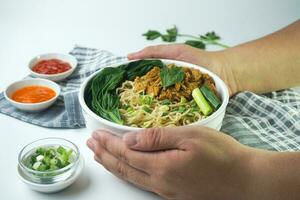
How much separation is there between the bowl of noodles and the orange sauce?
0.21m

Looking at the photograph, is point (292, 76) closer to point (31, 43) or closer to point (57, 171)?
point (57, 171)

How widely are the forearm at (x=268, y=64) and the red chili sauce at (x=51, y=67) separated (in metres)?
0.51

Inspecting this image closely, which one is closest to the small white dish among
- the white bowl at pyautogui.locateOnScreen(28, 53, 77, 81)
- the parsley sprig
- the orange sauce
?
the orange sauce

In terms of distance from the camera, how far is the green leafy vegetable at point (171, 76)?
4.32 ft

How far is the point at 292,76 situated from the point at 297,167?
0.54 m

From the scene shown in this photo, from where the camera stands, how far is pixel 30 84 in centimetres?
154

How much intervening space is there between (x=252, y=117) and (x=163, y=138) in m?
0.44

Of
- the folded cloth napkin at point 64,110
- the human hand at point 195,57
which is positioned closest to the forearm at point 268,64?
the human hand at point 195,57

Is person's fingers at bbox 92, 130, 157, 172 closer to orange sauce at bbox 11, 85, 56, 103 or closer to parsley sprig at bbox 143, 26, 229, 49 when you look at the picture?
orange sauce at bbox 11, 85, 56, 103

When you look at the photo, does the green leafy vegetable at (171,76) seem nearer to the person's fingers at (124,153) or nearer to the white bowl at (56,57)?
the person's fingers at (124,153)

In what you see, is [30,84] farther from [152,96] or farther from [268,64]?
[268,64]

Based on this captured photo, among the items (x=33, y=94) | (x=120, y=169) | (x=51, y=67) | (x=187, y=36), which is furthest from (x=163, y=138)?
(x=187, y=36)

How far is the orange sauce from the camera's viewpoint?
4.85ft

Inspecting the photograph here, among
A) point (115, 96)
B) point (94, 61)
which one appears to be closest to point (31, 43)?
point (94, 61)
